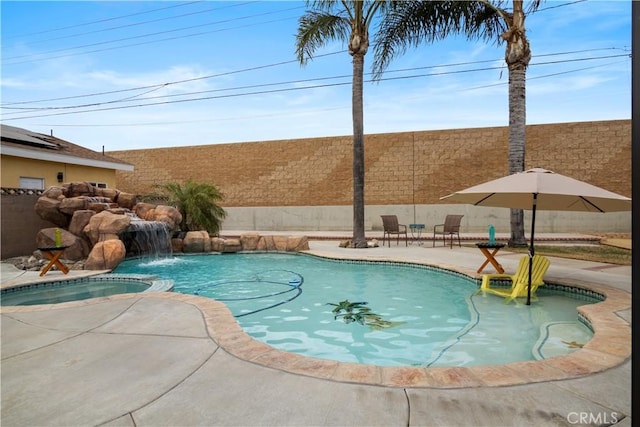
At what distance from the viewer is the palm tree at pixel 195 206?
13.1 m

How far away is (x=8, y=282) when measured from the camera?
6848 mm

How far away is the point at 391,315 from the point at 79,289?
18.4 ft

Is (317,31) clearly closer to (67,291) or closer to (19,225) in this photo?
(67,291)

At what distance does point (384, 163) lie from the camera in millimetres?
17312

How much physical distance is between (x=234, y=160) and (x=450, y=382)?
17724 mm

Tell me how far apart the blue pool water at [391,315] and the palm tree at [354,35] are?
328 centimetres

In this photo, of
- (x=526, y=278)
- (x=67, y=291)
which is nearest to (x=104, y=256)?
(x=67, y=291)

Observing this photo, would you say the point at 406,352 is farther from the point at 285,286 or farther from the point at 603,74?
the point at 603,74

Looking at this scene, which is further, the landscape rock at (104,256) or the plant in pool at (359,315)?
the landscape rock at (104,256)

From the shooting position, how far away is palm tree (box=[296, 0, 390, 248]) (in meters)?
11.4

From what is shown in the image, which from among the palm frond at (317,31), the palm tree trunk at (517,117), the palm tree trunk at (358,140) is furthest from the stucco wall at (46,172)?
the palm tree trunk at (517,117)

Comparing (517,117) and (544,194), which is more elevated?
(517,117)

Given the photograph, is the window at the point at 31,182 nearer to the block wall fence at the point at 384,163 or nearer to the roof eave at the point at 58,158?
the roof eave at the point at 58,158

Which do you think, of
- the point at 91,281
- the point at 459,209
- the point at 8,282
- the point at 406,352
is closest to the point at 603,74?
the point at 459,209
